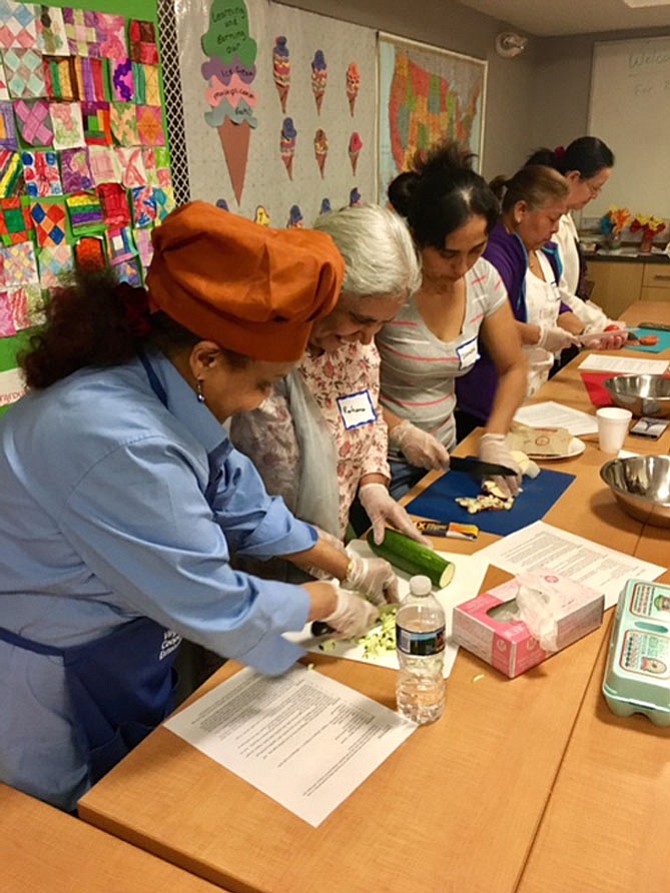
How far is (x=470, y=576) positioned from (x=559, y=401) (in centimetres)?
126

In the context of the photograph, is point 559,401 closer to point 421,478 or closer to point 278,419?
point 421,478

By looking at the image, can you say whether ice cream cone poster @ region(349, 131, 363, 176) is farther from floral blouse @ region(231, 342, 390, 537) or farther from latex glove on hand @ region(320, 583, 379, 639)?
latex glove on hand @ region(320, 583, 379, 639)

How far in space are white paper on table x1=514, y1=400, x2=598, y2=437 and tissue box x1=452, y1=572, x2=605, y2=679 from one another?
1.02 meters

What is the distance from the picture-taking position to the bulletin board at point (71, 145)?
1709mm

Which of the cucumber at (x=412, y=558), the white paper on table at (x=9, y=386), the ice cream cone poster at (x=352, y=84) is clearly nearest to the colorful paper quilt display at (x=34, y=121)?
the white paper on table at (x=9, y=386)

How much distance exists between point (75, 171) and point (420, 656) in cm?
151

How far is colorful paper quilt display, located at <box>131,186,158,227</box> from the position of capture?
2084 mm

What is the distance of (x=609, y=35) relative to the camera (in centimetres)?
538

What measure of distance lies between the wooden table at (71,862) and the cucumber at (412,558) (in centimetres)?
69

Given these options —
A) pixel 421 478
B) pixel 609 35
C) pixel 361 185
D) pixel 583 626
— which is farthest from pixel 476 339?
pixel 609 35

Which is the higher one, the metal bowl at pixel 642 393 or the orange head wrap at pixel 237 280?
the orange head wrap at pixel 237 280

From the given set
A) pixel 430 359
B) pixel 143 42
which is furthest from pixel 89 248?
pixel 430 359

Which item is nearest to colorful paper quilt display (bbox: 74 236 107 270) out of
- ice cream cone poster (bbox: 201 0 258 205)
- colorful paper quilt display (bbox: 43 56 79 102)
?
colorful paper quilt display (bbox: 43 56 79 102)

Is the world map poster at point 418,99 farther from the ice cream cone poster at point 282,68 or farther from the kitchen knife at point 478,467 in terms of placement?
the kitchen knife at point 478,467
